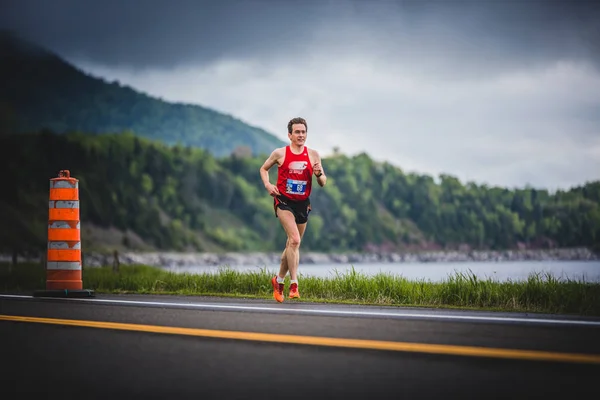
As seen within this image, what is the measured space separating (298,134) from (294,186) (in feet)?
2.33

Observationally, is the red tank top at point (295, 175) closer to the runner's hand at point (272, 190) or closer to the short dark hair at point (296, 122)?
the runner's hand at point (272, 190)

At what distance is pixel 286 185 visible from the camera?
440 inches

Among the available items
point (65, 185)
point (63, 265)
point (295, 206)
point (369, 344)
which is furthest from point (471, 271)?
point (369, 344)

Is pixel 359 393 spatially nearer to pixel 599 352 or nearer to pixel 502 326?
pixel 599 352

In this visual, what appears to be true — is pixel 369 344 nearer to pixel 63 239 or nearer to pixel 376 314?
pixel 376 314

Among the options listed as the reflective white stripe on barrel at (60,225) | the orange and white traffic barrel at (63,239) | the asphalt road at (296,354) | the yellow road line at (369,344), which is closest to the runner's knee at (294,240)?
the asphalt road at (296,354)

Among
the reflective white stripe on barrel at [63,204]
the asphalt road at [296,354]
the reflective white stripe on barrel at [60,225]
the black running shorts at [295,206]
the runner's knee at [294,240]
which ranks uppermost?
the reflective white stripe on barrel at [63,204]

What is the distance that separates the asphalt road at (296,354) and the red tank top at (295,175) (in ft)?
7.25

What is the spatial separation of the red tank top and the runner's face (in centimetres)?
13

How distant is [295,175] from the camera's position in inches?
437

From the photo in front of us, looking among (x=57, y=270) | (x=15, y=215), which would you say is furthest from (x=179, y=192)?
(x=57, y=270)

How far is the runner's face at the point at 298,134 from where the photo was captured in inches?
436

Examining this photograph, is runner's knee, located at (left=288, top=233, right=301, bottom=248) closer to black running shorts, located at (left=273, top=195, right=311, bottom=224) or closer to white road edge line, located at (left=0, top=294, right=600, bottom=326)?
black running shorts, located at (left=273, top=195, right=311, bottom=224)

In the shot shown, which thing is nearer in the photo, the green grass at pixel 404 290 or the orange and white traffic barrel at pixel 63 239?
the green grass at pixel 404 290
